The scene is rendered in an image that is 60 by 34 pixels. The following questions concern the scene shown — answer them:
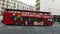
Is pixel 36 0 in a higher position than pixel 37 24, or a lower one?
higher

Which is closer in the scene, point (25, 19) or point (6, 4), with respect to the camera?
point (25, 19)

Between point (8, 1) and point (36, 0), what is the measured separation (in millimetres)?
26775

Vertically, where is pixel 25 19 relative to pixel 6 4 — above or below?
below

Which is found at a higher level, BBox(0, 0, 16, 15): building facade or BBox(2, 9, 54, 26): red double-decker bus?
BBox(0, 0, 16, 15): building facade

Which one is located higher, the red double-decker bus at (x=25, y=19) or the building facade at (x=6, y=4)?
the building facade at (x=6, y=4)

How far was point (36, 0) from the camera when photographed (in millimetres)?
96812

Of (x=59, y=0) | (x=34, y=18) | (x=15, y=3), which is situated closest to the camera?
(x=34, y=18)

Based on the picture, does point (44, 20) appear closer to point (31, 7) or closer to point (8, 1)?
point (8, 1)

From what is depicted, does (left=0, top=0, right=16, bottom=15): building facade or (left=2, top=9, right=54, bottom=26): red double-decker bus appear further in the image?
(left=0, top=0, right=16, bottom=15): building facade

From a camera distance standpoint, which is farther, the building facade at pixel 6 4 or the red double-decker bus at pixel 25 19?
the building facade at pixel 6 4

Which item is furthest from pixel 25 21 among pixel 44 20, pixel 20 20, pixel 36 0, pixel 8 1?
pixel 36 0

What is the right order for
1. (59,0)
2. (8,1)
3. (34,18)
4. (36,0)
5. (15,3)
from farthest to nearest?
1. (36,0)
2. (15,3)
3. (8,1)
4. (59,0)
5. (34,18)

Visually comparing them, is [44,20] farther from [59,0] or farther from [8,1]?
[8,1]

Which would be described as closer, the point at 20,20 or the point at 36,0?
the point at 20,20
